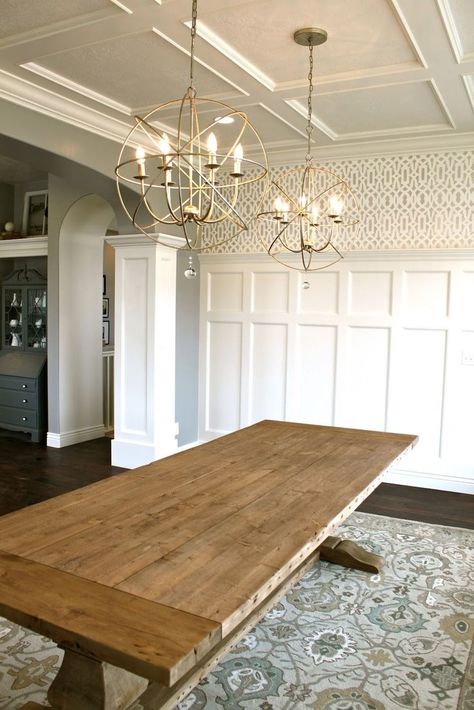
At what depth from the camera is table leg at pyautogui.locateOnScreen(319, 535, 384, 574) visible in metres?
3.08

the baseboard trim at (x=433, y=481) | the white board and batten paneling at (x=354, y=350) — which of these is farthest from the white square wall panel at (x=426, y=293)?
the baseboard trim at (x=433, y=481)

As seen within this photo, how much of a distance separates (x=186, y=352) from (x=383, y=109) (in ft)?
8.21

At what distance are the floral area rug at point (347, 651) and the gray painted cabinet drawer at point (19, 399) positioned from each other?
3.43 m

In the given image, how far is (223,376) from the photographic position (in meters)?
5.28

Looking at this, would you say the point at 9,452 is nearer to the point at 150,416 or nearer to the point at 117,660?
the point at 150,416

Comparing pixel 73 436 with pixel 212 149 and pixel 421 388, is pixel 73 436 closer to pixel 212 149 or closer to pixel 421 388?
pixel 421 388

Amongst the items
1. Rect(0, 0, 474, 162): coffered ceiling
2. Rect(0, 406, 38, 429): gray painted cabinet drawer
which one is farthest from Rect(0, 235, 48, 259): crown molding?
Rect(0, 0, 474, 162): coffered ceiling

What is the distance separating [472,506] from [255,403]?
191cm

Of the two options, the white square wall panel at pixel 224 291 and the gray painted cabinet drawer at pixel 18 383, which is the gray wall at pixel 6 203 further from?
the white square wall panel at pixel 224 291

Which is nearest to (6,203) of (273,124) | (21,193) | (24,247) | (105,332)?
(21,193)

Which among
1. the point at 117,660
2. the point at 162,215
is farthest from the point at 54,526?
the point at 162,215

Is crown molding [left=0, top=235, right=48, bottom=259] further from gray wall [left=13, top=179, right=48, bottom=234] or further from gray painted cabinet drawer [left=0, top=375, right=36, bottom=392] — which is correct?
gray painted cabinet drawer [left=0, top=375, right=36, bottom=392]

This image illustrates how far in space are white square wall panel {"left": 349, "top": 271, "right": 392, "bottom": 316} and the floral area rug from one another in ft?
6.75

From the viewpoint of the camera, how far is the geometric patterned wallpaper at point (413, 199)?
4320mm
